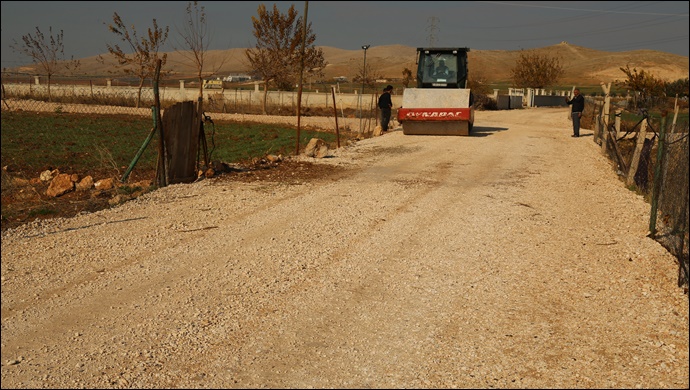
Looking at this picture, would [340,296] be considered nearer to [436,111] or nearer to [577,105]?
[436,111]

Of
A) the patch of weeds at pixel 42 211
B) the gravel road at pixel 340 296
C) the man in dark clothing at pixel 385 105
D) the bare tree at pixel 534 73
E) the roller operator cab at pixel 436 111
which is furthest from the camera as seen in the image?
the bare tree at pixel 534 73

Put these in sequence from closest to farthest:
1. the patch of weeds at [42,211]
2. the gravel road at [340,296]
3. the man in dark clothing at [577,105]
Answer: the gravel road at [340,296]
the patch of weeds at [42,211]
the man in dark clothing at [577,105]

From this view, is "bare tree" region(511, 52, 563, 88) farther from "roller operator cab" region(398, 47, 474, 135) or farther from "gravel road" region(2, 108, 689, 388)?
"gravel road" region(2, 108, 689, 388)

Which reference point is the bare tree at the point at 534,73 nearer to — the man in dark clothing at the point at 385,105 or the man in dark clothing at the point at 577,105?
the man in dark clothing at the point at 577,105

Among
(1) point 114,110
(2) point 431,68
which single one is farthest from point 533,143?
(1) point 114,110

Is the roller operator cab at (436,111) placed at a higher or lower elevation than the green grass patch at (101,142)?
higher

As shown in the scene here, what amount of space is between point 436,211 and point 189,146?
4692 mm

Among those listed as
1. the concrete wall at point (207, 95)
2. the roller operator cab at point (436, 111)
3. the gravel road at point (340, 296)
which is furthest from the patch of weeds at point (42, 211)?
the concrete wall at point (207, 95)

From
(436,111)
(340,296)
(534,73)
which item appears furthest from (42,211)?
(534,73)

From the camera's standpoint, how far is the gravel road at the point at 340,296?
4473 millimetres

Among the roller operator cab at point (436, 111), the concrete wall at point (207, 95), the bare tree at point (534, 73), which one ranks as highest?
the bare tree at point (534, 73)

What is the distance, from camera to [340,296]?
5.89m

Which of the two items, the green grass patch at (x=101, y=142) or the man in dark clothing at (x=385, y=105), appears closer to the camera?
the green grass patch at (x=101, y=142)

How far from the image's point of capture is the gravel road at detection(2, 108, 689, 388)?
14.7 ft
